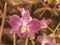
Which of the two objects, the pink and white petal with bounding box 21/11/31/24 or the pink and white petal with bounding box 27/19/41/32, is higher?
the pink and white petal with bounding box 21/11/31/24

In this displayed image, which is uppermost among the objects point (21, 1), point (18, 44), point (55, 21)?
point (21, 1)

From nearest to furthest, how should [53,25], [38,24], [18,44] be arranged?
[38,24]
[18,44]
[53,25]

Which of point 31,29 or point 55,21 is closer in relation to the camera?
point 31,29

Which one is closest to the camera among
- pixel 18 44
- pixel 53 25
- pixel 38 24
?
pixel 38 24

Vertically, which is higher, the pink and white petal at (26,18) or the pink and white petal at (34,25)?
the pink and white petal at (26,18)

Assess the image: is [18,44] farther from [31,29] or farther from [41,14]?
[31,29]

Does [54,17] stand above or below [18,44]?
above

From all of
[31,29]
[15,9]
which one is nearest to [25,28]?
[31,29]
